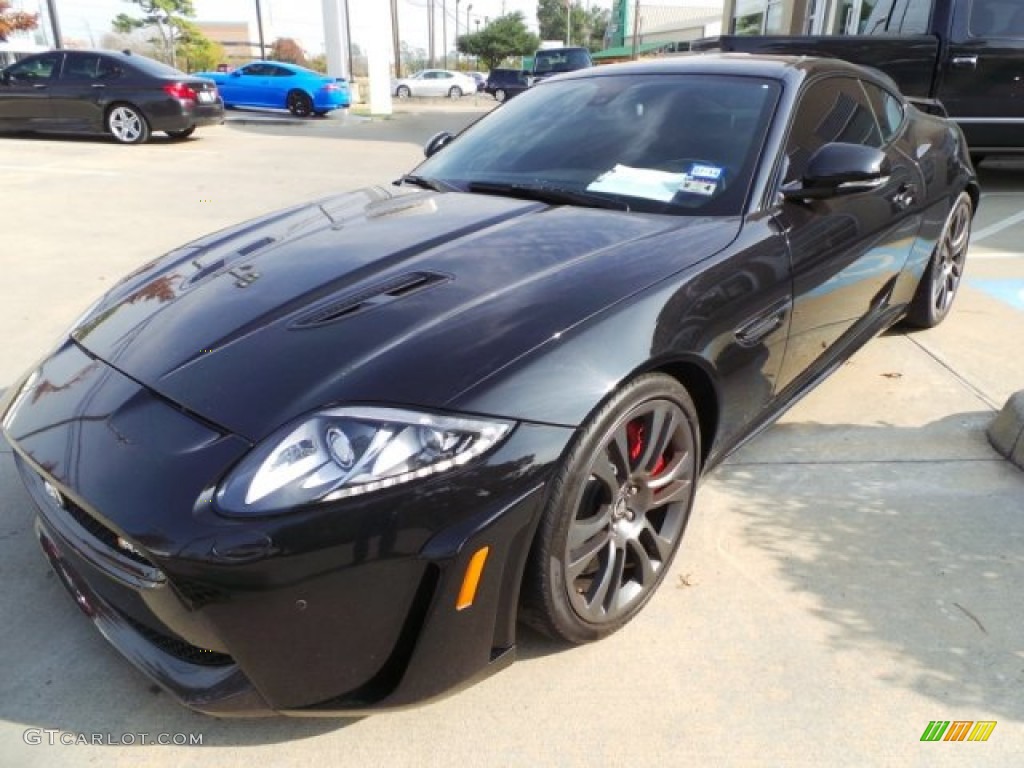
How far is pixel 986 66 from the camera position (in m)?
7.49

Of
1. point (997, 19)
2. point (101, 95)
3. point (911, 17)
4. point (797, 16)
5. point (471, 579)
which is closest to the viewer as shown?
point (471, 579)

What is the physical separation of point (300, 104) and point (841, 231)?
65.0ft

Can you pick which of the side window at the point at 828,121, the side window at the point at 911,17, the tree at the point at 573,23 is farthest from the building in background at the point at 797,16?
the tree at the point at 573,23

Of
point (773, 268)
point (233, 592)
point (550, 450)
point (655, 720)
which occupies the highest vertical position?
point (773, 268)

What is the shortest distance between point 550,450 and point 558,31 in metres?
98.0

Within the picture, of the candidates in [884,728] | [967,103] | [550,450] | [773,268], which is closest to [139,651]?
[550,450]

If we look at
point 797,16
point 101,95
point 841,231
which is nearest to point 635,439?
point 841,231

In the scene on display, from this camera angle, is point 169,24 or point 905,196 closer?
point 905,196

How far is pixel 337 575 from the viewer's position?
1.53m

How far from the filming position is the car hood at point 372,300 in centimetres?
170

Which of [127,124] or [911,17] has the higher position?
[911,17]

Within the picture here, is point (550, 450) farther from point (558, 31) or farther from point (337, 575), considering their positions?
point (558, 31)

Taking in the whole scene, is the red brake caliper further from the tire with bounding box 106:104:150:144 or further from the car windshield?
the tire with bounding box 106:104:150:144

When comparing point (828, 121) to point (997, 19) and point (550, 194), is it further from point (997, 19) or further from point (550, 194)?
point (997, 19)
